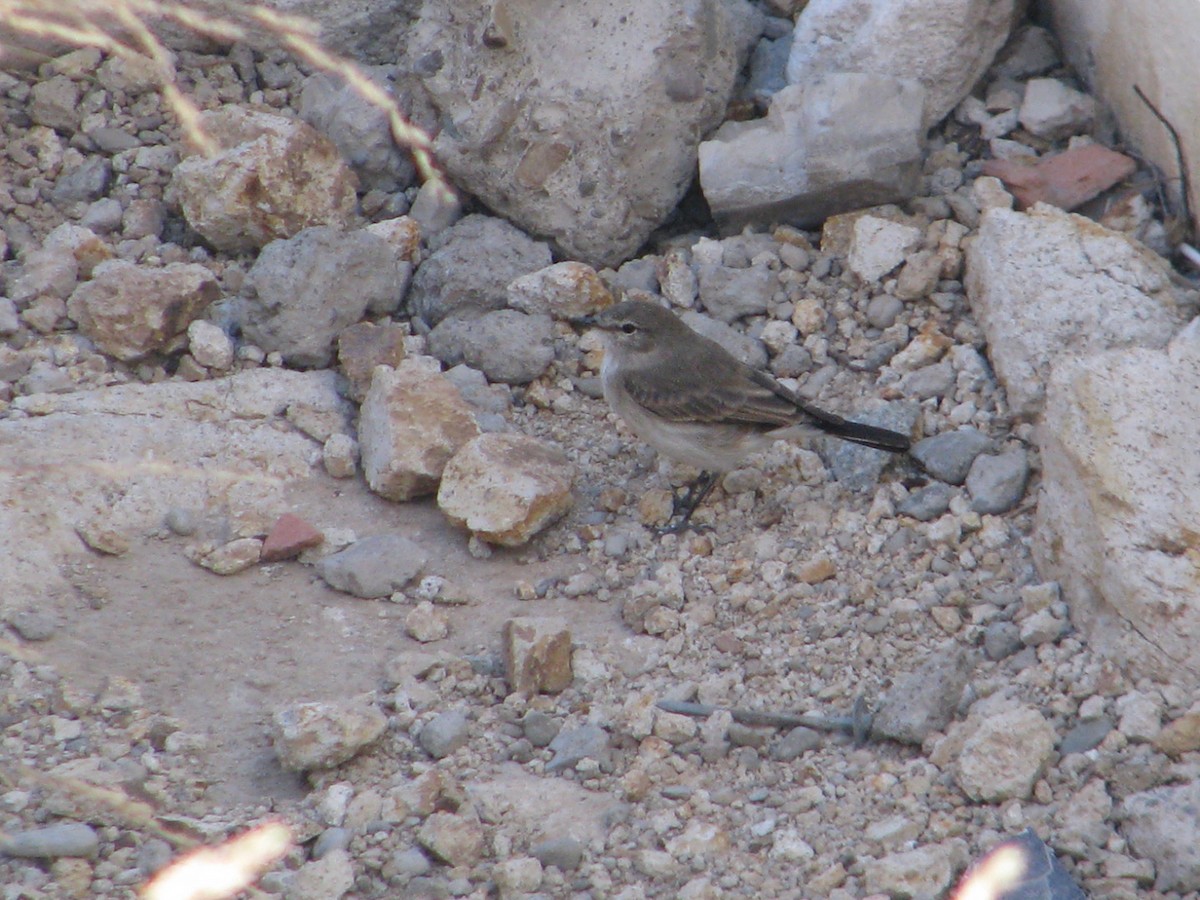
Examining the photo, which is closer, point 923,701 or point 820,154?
point 923,701

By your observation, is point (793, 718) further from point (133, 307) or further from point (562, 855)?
point (133, 307)

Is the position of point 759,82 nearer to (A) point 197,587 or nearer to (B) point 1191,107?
(B) point 1191,107

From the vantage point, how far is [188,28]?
292 inches

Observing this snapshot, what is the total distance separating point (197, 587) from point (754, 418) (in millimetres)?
2390

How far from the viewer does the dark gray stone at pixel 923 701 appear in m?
4.58

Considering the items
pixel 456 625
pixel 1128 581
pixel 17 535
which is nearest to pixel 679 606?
pixel 456 625

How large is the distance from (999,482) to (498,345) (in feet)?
7.79

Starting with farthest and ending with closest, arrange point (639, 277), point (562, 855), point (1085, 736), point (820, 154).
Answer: point (639, 277) < point (820, 154) < point (1085, 736) < point (562, 855)

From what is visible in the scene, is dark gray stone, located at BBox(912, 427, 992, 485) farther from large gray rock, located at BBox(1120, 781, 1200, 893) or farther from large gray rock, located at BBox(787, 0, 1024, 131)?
large gray rock, located at BBox(1120, 781, 1200, 893)

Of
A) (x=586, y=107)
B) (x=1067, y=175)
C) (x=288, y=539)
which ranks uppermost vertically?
(x=1067, y=175)

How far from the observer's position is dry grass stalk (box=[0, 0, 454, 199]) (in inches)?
284

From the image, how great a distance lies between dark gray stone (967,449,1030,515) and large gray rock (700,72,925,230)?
1.57 metres

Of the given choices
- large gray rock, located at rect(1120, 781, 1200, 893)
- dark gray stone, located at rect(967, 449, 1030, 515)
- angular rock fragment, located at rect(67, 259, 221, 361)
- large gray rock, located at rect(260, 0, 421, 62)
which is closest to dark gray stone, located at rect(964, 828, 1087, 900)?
large gray rock, located at rect(1120, 781, 1200, 893)

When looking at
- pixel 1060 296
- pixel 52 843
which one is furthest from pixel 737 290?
pixel 52 843
